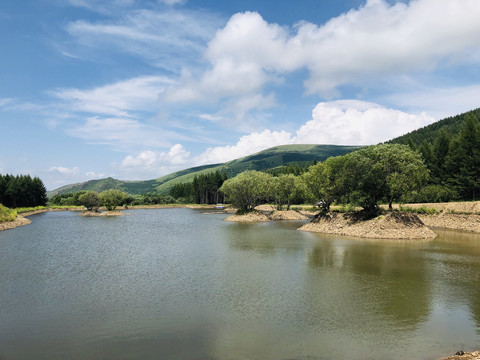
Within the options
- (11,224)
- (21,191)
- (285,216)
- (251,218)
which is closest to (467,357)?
(251,218)

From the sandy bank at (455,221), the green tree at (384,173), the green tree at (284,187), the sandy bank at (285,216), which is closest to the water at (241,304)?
the green tree at (384,173)

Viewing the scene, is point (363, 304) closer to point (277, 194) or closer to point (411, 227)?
point (411, 227)

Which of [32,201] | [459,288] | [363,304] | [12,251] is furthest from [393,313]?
[32,201]

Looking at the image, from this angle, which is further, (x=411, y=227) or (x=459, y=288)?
(x=411, y=227)

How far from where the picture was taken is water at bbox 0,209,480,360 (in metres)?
15.4

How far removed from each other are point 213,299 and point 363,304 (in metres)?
10.3

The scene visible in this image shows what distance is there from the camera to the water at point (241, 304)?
15406mm

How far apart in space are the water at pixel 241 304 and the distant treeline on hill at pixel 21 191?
11536 centimetres

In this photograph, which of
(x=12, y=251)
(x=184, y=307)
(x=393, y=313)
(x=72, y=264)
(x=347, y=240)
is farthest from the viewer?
(x=347, y=240)

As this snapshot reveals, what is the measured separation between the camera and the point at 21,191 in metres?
136

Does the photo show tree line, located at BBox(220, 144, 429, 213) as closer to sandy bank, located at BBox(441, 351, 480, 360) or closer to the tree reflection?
the tree reflection

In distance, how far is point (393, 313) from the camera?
19.5m

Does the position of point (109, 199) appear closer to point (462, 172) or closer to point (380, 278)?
point (380, 278)

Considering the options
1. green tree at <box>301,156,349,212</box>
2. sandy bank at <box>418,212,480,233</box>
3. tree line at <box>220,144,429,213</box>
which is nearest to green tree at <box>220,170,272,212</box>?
tree line at <box>220,144,429,213</box>
